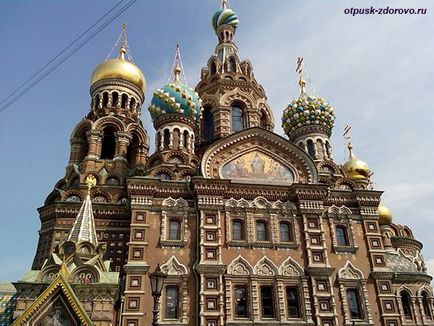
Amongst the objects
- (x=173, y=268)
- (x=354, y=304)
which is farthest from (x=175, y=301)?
(x=354, y=304)

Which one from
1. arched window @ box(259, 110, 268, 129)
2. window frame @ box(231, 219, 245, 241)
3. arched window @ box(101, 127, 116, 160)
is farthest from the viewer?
arched window @ box(259, 110, 268, 129)

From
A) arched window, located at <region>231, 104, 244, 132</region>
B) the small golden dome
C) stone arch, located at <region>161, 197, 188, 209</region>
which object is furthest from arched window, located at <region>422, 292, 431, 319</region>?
stone arch, located at <region>161, 197, 188, 209</region>

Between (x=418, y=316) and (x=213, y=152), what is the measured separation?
442 inches

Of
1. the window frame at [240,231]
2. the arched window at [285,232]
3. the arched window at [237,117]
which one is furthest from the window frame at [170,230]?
the arched window at [237,117]

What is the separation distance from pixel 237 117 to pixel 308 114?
371cm

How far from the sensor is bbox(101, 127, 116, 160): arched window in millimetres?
22369

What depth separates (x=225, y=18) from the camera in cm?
2811

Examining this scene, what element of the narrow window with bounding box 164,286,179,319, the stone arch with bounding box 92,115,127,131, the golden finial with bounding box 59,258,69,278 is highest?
the stone arch with bounding box 92,115,127,131

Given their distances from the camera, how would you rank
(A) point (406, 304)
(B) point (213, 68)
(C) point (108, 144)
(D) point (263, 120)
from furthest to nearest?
(B) point (213, 68), (D) point (263, 120), (C) point (108, 144), (A) point (406, 304)

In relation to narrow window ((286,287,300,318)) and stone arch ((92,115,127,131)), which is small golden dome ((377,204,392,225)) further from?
stone arch ((92,115,127,131))

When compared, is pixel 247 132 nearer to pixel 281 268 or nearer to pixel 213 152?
pixel 213 152

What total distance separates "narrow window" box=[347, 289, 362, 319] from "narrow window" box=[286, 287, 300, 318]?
2.01 m

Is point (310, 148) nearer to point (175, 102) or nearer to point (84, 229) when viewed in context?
point (175, 102)

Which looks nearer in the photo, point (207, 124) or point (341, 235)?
point (341, 235)
